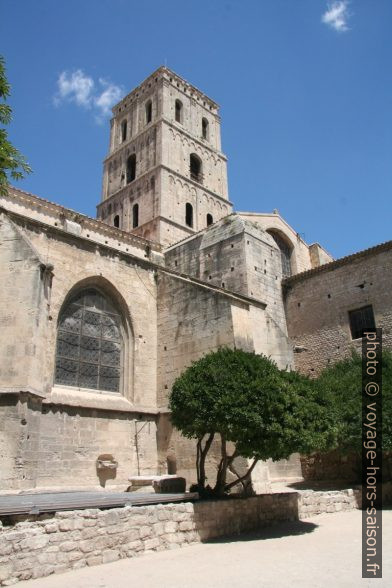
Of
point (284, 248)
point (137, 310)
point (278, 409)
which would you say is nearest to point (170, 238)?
point (284, 248)

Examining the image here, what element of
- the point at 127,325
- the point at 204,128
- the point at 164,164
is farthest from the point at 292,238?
the point at 204,128

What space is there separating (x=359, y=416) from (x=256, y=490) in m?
3.24

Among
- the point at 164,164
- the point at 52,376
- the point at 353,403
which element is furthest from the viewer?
the point at 164,164

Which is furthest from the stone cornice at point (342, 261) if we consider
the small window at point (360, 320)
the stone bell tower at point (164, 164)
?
the stone bell tower at point (164, 164)

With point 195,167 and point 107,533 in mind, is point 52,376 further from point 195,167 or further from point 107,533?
point 195,167

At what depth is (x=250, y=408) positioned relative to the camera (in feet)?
24.4

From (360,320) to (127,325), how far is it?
282 inches

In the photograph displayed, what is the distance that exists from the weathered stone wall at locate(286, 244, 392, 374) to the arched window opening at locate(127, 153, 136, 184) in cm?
1469

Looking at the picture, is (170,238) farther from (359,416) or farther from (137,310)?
(359,416)

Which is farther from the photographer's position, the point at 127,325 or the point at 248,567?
the point at 127,325

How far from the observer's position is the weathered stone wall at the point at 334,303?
14.0m

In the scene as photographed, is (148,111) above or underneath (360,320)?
above

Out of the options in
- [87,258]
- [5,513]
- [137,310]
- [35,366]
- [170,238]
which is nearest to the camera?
[5,513]

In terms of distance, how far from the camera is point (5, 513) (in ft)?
16.8
